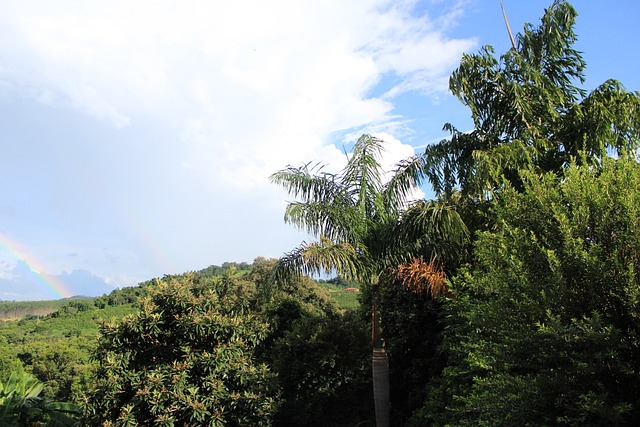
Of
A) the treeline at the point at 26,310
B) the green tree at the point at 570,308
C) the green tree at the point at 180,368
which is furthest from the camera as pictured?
the treeline at the point at 26,310

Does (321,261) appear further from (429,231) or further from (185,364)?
(185,364)

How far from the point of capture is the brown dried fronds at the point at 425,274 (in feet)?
36.0

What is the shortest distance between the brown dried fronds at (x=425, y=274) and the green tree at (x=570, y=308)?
441 cm

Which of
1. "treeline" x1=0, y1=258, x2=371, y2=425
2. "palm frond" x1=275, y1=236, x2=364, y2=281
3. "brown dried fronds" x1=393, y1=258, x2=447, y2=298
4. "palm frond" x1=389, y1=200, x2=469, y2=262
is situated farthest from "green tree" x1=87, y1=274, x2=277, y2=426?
"palm frond" x1=389, y1=200, x2=469, y2=262

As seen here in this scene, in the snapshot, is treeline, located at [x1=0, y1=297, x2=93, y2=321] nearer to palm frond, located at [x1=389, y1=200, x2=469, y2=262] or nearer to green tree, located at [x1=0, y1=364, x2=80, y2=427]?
green tree, located at [x1=0, y1=364, x2=80, y2=427]

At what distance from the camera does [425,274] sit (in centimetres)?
1092

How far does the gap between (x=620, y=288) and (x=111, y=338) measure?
31.7 feet

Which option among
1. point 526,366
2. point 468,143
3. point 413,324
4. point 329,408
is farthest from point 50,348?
point 526,366

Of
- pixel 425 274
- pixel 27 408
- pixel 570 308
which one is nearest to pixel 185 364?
pixel 27 408

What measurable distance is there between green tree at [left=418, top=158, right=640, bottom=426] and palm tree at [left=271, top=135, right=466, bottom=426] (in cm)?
383

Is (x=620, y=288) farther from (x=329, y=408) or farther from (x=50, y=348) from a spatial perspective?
(x=50, y=348)

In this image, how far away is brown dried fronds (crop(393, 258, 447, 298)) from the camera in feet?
36.0

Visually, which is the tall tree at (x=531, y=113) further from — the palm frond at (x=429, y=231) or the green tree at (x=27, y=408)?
the green tree at (x=27, y=408)

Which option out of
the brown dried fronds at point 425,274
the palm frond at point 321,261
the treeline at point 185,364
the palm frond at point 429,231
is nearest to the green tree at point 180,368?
the treeline at point 185,364
